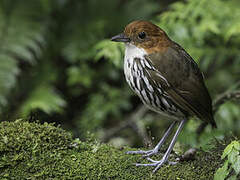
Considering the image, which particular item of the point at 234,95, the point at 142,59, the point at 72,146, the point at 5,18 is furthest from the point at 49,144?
the point at 5,18

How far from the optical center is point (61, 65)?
658 centimetres

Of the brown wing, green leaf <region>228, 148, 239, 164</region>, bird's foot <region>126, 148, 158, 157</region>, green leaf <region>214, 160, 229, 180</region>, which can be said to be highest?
the brown wing

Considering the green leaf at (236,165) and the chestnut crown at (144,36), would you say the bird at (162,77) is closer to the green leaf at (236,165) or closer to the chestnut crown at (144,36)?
the chestnut crown at (144,36)

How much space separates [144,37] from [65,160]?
4.24ft

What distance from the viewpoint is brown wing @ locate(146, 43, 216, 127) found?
3316 mm

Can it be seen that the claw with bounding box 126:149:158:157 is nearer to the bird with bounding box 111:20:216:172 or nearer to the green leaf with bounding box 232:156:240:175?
the bird with bounding box 111:20:216:172

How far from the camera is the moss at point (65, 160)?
270 centimetres

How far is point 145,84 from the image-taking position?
3.32 meters

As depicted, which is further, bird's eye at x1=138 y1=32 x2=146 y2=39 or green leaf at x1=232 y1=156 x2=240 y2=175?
bird's eye at x1=138 y1=32 x2=146 y2=39

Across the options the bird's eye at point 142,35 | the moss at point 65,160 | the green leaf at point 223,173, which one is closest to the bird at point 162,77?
the bird's eye at point 142,35

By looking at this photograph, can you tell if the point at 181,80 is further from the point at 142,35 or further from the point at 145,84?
the point at 142,35

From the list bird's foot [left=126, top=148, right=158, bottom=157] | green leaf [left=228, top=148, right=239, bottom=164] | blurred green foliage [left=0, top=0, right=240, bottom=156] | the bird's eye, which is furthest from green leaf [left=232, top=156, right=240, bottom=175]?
blurred green foliage [left=0, top=0, right=240, bottom=156]

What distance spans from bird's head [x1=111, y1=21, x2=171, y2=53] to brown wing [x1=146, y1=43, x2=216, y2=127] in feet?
0.27

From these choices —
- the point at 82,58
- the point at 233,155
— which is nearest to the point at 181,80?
the point at 233,155
